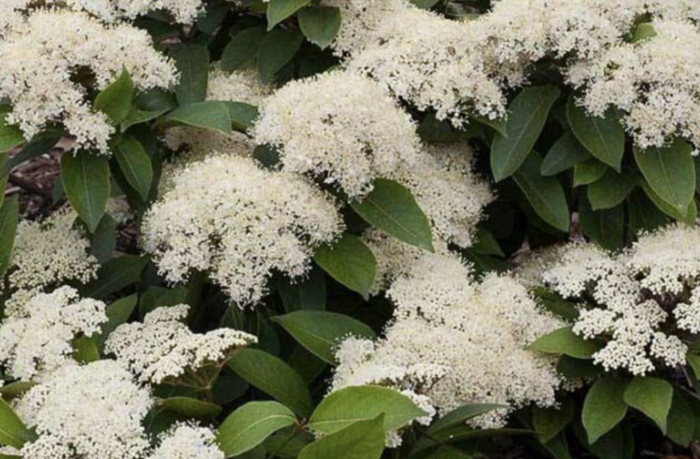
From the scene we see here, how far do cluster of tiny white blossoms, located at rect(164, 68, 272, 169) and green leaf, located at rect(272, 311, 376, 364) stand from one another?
0.71m

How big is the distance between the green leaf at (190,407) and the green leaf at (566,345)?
923 mm

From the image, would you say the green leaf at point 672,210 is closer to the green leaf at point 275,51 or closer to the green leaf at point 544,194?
the green leaf at point 544,194

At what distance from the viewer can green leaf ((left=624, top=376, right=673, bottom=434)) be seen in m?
3.02

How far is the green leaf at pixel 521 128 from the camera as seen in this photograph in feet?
11.6

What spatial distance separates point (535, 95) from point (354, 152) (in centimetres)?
72

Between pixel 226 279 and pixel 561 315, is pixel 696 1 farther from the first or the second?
pixel 226 279

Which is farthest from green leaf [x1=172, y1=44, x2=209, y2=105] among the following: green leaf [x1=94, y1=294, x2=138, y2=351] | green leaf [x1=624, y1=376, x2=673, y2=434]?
green leaf [x1=624, y1=376, x2=673, y2=434]

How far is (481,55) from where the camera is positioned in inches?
144

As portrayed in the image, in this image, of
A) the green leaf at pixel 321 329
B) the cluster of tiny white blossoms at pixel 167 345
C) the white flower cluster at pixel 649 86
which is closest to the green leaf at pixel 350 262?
the green leaf at pixel 321 329

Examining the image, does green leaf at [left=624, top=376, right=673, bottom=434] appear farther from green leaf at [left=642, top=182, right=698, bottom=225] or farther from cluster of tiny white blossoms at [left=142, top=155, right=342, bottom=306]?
cluster of tiny white blossoms at [left=142, top=155, right=342, bottom=306]

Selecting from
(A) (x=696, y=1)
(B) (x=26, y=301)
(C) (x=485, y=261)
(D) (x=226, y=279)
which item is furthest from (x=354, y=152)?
(A) (x=696, y=1)

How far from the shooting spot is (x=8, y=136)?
332cm

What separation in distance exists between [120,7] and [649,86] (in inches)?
65.8

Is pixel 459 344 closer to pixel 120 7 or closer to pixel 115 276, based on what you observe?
pixel 115 276
